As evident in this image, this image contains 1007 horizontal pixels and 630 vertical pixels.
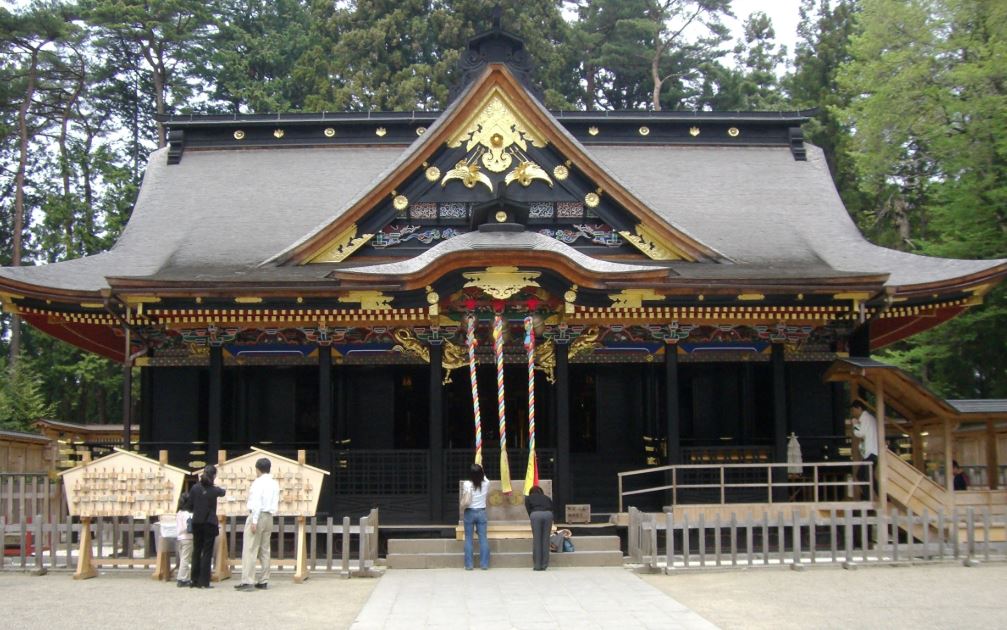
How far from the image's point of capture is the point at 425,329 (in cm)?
1969

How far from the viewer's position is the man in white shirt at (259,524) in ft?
46.2

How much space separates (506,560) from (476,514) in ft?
3.29

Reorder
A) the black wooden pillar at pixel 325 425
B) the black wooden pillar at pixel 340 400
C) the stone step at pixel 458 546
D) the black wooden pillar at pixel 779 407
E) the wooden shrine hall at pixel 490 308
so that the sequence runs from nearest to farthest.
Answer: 1. the stone step at pixel 458 546
2. the wooden shrine hall at pixel 490 308
3. the black wooden pillar at pixel 325 425
4. the black wooden pillar at pixel 779 407
5. the black wooden pillar at pixel 340 400

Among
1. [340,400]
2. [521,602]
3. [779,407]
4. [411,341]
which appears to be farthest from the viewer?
[340,400]

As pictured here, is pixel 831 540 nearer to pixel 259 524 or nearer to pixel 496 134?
pixel 259 524

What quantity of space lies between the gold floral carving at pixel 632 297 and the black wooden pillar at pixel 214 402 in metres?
7.32

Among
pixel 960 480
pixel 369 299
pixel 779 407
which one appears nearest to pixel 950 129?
pixel 960 480

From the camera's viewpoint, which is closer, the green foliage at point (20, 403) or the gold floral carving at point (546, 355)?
the gold floral carving at point (546, 355)

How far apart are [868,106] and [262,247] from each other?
19476 mm

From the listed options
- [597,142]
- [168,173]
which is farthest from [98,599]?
[597,142]

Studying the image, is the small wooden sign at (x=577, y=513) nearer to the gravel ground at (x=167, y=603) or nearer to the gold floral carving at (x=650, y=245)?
the gravel ground at (x=167, y=603)

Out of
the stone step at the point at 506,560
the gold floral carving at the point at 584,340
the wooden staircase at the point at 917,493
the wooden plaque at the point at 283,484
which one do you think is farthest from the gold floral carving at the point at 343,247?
the wooden staircase at the point at 917,493

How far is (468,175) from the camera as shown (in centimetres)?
2041

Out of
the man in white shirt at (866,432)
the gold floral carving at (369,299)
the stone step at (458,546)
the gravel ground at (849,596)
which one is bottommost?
the gravel ground at (849,596)
